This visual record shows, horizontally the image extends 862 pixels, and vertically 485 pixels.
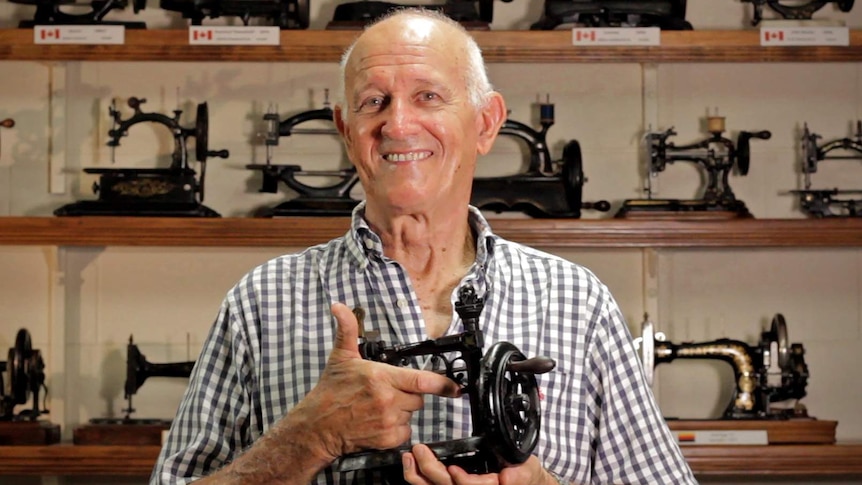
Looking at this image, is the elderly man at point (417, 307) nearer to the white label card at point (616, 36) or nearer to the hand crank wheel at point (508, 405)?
the hand crank wheel at point (508, 405)

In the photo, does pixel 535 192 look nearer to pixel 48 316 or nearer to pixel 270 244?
pixel 270 244

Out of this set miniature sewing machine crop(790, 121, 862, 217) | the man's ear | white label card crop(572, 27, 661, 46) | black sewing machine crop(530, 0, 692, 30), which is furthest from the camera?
miniature sewing machine crop(790, 121, 862, 217)

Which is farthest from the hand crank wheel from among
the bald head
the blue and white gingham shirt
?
the bald head

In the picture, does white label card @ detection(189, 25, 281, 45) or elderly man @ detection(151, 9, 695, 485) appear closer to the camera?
elderly man @ detection(151, 9, 695, 485)

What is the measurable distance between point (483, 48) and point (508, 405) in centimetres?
209

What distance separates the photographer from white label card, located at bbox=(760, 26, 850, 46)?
11.2 feet

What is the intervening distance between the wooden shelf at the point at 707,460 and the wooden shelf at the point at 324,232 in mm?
571

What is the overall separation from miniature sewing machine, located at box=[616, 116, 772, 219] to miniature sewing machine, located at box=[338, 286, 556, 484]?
2074 mm

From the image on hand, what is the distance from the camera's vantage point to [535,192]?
3492 mm

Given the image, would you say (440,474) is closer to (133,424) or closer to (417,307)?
(417,307)

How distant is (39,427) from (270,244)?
0.85 m

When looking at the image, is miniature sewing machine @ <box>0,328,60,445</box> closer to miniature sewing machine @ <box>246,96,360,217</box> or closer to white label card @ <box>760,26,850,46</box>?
miniature sewing machine @ <box>246,96,360,217</box>

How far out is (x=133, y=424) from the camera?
11.3 feet

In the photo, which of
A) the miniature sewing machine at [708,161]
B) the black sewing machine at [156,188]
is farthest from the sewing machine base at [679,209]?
the black sewing machine at [156,188]
